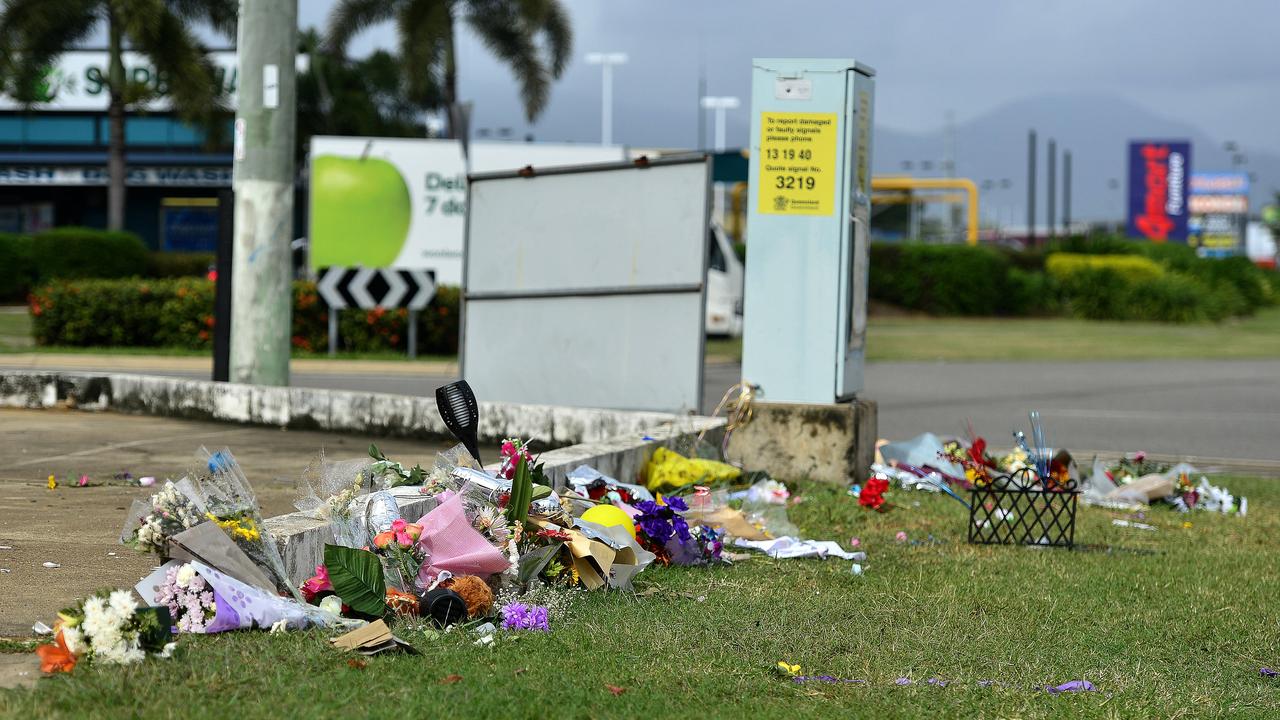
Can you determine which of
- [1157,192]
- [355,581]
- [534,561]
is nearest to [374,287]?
[534,561]

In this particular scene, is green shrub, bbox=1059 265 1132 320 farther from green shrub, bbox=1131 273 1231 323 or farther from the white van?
the white van

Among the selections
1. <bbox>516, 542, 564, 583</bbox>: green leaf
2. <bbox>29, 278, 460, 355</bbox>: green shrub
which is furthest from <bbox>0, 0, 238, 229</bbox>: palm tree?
<bbox>516, 542, 564, 583</bbox>: green leaf

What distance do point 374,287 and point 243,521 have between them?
1456cm

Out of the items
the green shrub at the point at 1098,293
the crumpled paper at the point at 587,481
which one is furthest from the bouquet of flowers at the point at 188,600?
the green shrub at the point at 1098,293

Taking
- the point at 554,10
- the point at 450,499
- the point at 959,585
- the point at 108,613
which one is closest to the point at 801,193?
the point at 959,585

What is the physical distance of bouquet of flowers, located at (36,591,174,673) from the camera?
346cm

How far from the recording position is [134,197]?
158 ft

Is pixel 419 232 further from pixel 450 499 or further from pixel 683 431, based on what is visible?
pixel 450 499

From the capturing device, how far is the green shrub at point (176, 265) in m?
33.4

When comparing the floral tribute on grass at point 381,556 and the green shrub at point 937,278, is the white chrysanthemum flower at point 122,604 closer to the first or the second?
the floral tribute on grass at point 381,556

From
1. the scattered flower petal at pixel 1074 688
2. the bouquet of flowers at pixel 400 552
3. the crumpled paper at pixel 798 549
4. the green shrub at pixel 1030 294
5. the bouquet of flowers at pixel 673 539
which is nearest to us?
the scattered flower petal at pixel 1074 688

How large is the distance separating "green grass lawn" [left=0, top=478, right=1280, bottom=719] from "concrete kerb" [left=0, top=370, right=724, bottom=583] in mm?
1735

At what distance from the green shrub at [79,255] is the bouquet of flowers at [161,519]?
1115 inches

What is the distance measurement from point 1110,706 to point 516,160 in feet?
67.0
